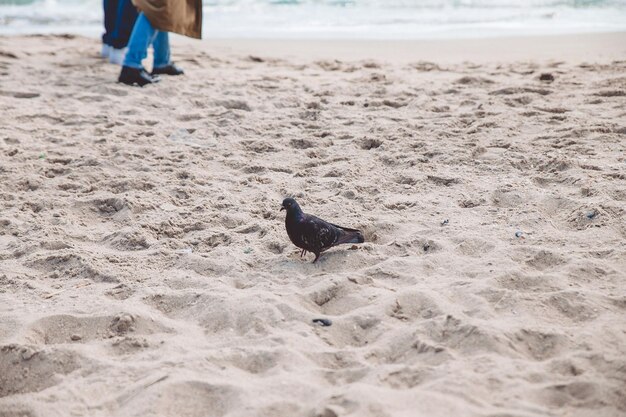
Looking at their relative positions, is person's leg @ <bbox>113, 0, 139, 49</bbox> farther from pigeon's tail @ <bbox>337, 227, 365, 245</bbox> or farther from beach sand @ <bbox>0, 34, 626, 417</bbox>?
pigeon's tail @ <bbox>337, 227, 365, 245</bbox>

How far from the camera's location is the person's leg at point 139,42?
645 centimetres

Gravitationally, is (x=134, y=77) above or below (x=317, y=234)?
above

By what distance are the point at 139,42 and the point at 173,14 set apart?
1.27ft

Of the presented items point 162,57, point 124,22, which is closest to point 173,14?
point 162,57

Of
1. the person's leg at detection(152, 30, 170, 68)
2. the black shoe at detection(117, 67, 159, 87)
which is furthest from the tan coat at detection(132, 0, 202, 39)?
the black shoe at detection(117, 67, 159, 87)

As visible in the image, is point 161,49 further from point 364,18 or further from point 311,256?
point 364,18

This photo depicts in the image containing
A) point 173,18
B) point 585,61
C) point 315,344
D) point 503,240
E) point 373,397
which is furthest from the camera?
point 585,61

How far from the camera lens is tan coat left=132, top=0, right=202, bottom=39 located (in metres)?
6.42

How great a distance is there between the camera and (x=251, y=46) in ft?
29.9

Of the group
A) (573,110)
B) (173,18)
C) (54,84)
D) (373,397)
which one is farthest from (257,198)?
(54,84)

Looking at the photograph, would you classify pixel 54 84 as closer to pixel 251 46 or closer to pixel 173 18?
pixel 173 18

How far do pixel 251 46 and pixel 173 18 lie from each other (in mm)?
2694

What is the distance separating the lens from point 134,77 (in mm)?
6551

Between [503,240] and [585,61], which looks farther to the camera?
[585,61]
